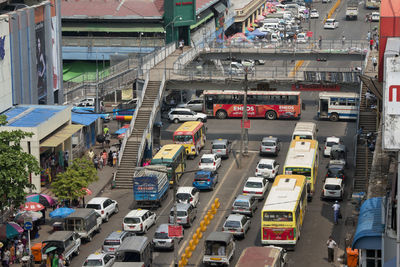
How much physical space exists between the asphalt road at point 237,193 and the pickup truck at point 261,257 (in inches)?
145

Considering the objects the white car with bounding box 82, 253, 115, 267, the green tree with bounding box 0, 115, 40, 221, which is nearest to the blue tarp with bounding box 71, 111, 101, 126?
the green tree with bounding box 0, 115, 40, 221

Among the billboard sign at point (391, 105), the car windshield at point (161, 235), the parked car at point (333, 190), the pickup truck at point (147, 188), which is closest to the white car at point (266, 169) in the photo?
the parked car at point (333, 190)

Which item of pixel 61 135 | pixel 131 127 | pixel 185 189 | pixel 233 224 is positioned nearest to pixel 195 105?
pixel 131 127

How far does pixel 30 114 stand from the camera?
71.7 meters

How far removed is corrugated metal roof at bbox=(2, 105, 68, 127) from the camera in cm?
6881

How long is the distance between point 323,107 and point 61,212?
1524 inches

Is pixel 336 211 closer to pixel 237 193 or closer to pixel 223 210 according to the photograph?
pixel 223 210

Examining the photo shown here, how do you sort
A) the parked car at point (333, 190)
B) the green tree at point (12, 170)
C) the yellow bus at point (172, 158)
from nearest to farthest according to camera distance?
the green tree at point (12, 170), the parked car at point (333, 190), the yellow bus at point (172, 158)

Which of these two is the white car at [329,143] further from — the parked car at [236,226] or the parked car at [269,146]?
the parked car at [236,226]

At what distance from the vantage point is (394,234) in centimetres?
4284

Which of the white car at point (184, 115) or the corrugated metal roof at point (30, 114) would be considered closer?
the corrugated metal roof at point (30, 114)

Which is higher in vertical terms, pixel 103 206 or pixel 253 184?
pixel 253 184

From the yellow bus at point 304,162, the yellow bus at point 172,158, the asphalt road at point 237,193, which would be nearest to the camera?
the asphalt road at point 237,193

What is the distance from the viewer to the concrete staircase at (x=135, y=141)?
72250mm
